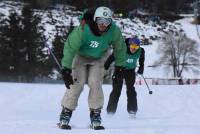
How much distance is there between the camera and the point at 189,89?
1800 centimetres

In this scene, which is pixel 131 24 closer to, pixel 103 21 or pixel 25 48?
pixel 25 48

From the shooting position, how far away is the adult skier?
22.9ft

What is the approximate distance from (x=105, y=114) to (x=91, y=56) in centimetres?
366

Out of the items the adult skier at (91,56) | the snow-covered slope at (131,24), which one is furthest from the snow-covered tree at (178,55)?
the adult skier at (91,56)

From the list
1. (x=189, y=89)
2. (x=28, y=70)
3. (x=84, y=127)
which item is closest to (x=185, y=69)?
(x=28, y=70)

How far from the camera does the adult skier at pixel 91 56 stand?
6.98m

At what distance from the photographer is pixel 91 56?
731cm

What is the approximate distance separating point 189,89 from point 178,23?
252 feet

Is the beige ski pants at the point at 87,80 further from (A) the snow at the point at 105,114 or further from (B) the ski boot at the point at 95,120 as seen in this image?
(A) the snow at the point at 105,114

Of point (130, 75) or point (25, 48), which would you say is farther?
point (25, 48)

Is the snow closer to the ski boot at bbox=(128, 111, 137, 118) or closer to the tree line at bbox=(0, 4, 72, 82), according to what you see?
the ski boot at bbox=(128, 111, 137, 118)

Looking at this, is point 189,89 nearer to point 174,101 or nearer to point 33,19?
point 174,101

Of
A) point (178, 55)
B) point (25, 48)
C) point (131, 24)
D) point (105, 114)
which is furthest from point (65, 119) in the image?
point (131, 24)

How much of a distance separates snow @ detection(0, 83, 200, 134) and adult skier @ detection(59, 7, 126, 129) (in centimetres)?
32
